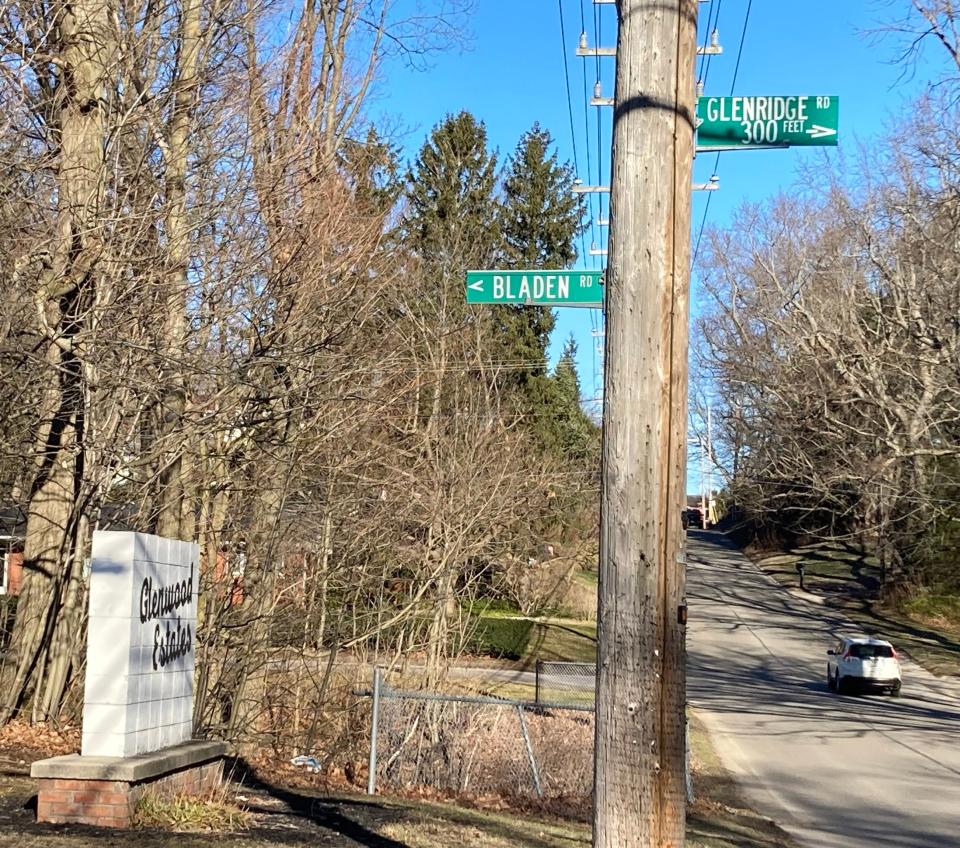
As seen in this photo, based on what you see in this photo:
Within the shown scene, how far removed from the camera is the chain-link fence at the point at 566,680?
77.2ft

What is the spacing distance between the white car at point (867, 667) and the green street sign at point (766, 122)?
27337mm

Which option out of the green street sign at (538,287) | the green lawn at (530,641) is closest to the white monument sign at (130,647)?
the green street sign at (538,287)

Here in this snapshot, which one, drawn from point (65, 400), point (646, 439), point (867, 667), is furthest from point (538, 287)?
point (867, 667)

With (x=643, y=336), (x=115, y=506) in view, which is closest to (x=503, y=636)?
(x=115, y=506)

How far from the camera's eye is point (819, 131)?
633 centimetres

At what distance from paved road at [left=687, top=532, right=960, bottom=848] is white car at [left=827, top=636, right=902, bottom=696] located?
0.43 meters

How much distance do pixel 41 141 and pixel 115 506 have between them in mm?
4471

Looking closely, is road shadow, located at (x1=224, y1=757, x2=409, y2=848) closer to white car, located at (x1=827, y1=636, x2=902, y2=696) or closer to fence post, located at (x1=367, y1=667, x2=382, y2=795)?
fence post, located at (x1=367, y1=667, x2=382, y2=795)

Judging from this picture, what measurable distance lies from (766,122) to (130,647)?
5141mm

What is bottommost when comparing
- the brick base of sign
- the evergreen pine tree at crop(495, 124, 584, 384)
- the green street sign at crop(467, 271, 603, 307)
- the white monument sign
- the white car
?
the white car

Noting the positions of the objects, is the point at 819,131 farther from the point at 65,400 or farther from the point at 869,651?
the point at 869,651

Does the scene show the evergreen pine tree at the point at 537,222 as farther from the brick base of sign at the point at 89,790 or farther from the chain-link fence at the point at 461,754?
the brick base of sign at the point at 89,790

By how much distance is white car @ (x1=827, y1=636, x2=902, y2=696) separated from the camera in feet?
103

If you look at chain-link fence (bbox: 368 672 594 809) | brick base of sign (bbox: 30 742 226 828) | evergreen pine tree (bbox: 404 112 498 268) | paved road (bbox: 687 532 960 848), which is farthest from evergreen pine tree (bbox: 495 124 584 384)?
brick base of sign (bbox: 30 742 226 828)
